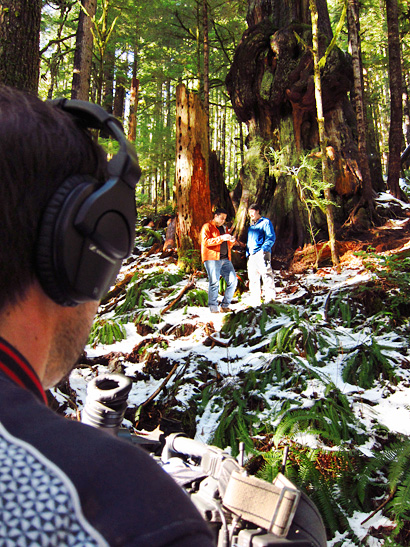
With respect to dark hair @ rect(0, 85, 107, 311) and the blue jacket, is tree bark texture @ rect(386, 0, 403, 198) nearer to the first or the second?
the blue jacket

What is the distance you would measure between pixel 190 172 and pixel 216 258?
2845mm

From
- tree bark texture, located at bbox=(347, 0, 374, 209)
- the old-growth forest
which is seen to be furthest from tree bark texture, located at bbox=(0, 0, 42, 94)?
→ tree bark texture, located at bbox=(347, 0, 374, 209)

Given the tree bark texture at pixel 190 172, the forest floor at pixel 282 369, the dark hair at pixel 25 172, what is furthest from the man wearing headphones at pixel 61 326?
the tree bark texture at pixel 190 172

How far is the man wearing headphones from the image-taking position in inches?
19.3

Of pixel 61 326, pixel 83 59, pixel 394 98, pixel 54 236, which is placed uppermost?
pixel 394 98

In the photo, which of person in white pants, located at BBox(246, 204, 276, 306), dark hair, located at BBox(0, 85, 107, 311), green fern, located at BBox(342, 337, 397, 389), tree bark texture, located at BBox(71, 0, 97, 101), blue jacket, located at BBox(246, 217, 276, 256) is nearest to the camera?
dark hair, located at BBox(0, 85, 107, 311)

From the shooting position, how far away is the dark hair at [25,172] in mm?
738

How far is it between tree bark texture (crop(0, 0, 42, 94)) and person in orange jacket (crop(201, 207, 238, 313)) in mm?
3832

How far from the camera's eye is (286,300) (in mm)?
6996

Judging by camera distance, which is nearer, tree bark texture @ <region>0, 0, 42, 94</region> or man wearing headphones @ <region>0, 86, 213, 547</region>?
man wearing headphones @ <region>0, 86, 213, 547</region>

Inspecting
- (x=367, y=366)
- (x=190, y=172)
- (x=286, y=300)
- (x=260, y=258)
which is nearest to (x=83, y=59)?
(x=190, y=172)

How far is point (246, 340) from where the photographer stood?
5992 millimetres

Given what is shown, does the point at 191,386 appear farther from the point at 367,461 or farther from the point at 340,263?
the point at 340,263

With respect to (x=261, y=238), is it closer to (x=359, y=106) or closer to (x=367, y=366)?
A: (x=367, y=366)
